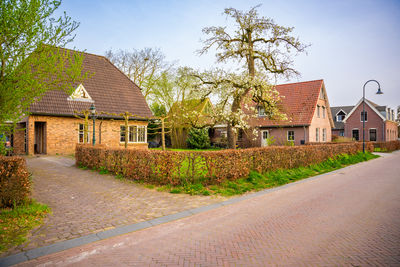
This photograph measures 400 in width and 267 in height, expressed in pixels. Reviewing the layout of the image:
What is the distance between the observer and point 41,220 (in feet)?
18.6

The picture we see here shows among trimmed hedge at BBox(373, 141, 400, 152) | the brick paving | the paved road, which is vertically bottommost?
the paved road

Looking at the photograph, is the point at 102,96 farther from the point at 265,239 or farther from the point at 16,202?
the point at 265,239

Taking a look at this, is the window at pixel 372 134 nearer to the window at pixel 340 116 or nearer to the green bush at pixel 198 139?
the window at pixel 340 116

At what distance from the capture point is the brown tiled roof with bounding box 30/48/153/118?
19.3 meters

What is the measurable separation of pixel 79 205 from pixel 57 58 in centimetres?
384

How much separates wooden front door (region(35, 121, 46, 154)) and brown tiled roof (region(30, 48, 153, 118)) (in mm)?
1700

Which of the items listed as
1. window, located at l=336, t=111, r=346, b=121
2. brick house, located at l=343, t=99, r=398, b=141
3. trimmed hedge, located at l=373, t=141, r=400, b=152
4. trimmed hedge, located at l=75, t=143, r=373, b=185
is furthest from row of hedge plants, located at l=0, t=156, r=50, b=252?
window, located at l=336, t=111, r=346, b=121

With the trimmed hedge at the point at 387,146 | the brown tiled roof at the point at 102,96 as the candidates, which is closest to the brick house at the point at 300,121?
the trimmed hedge at the point at 387,146

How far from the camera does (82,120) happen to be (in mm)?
20641

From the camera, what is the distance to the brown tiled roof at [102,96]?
19.3 metres

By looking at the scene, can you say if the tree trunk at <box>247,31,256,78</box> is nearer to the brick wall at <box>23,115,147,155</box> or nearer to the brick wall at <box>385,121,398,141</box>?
the brick wall at <box>23,115,147,155</box>

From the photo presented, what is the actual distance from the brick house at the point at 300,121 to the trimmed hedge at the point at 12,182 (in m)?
22.8

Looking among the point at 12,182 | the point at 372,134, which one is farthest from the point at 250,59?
the point at 372,134

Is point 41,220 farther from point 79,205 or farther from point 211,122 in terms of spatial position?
point 211,122
